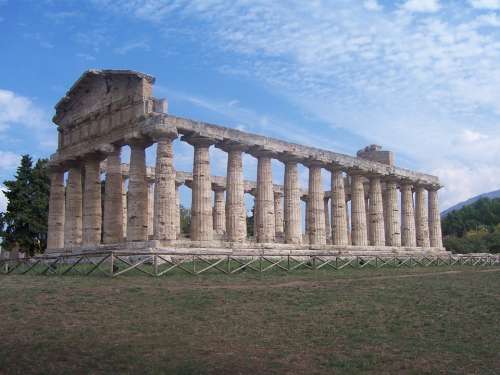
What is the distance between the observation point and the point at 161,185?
3666cm

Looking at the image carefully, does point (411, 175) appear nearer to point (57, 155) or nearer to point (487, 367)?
point (57, 155)

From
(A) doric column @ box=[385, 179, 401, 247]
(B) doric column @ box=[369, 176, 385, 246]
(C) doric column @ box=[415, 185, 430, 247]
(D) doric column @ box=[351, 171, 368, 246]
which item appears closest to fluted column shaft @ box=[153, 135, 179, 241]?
(D) doric column @ box=[351, 171, 368, 246]

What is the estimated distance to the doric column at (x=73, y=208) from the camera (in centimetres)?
4334

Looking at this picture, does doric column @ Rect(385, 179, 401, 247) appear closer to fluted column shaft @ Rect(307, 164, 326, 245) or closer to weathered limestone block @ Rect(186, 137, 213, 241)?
fluted column shaft @ Rect(307, 164, 326, 245)

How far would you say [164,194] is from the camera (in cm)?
3656

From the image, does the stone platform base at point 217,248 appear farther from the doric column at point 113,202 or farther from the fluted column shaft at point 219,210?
the fluted column shaft at point 219,210

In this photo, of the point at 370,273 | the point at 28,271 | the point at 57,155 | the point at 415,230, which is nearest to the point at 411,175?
the point at 415,230

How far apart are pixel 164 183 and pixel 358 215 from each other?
70.3ft

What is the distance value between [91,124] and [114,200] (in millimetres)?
6840

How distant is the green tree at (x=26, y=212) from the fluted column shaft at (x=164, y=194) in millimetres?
25054

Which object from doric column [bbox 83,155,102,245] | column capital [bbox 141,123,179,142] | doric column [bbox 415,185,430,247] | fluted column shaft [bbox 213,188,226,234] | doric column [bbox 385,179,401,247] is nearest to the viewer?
column capital [bbox 141,123,179,142]

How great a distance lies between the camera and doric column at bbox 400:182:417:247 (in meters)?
56.7

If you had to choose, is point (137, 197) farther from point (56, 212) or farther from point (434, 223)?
point (434, 223)

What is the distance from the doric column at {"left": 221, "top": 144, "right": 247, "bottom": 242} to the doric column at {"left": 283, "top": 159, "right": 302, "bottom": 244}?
5220mm
